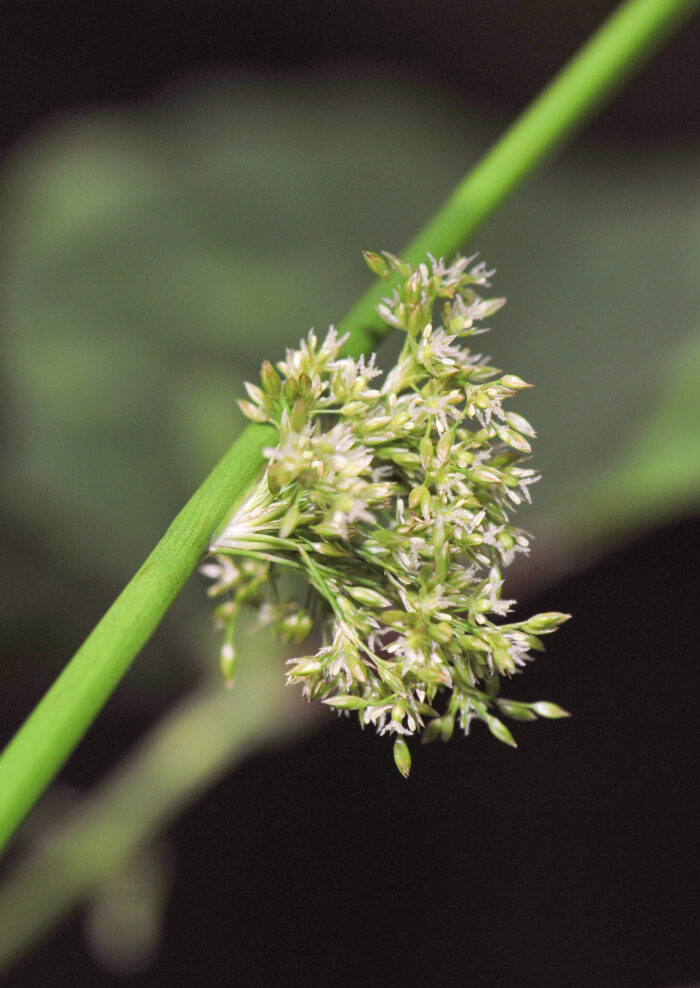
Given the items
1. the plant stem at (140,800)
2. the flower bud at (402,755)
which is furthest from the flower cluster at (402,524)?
the plant stem at (140,800)

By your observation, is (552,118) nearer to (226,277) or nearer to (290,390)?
(290,390)

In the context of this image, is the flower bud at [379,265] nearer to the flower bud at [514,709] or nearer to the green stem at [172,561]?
the green stem at [172,561]

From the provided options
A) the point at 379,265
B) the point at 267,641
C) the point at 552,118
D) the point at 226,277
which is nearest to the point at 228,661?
the point at 379,265

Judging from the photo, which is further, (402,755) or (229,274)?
(229,274)

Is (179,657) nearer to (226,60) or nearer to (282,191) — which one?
(282,191)

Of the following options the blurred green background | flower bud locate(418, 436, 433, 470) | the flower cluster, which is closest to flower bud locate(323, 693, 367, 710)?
the flower cluster

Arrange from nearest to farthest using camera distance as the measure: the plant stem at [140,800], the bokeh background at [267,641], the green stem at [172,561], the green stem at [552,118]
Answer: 1. the green stem at [172,561]
2. the green stem at [552,118]
3. the plant stem at [140,800]
4. the bokeh background at [267,641]
